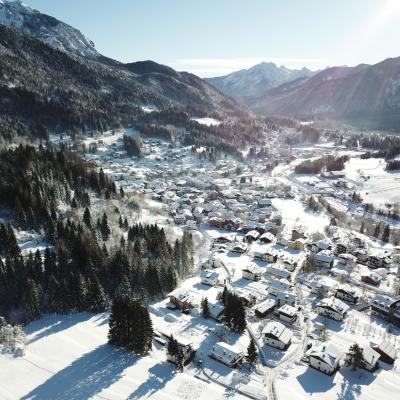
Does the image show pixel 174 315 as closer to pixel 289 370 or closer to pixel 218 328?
pixel 218 328

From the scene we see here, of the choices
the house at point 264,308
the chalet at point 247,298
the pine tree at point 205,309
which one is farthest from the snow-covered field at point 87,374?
the chalet at point 247,298

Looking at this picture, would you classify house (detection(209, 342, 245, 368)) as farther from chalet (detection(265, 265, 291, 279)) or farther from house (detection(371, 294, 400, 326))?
house (detection(371, 294, 400, 326))

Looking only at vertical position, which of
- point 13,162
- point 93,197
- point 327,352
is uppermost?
point 13,162

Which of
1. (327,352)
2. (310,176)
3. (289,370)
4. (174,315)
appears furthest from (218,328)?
(310,176)

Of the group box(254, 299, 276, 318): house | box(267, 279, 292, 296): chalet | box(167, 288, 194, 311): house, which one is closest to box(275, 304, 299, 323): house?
box(254, 299, 276, 318): house

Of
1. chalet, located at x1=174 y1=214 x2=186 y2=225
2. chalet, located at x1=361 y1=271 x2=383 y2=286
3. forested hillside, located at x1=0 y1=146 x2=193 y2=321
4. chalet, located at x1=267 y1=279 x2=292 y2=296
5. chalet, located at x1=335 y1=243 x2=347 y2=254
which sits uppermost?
forested hillside, located at x1=0 y1=146 x2=193 y2=321

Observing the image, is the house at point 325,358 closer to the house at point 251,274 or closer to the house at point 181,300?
the house at point 181,300
